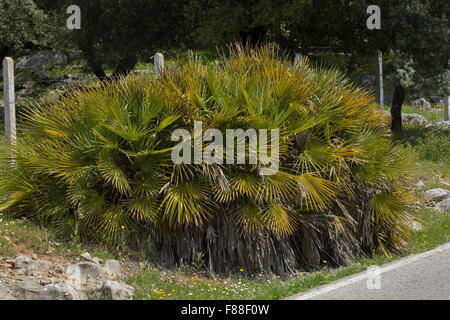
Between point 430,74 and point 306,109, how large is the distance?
28.1 ft

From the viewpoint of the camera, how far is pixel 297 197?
8.49m

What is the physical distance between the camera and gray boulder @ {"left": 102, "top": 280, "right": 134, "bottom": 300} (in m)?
6.66

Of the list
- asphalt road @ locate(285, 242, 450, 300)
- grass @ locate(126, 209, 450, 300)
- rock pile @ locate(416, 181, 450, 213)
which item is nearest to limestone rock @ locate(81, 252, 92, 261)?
grass @ locate(126, 209, 450, 300)

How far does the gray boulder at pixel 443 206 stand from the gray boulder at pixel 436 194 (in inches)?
6.3

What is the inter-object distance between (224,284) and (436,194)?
545cm

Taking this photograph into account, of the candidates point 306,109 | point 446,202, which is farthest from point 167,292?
point 446,202

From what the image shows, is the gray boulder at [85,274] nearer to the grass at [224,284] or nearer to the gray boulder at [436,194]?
the grass at [224,284]

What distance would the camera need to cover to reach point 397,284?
291 inches

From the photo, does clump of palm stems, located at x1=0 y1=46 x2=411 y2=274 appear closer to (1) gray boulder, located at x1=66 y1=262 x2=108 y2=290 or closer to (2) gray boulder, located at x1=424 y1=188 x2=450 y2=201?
(1) gray boulder, located at x1=66 y1=262 x2=108 y2=290

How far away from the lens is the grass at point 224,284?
7.21m

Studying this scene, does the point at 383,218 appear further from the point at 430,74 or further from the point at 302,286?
the point at 430,74

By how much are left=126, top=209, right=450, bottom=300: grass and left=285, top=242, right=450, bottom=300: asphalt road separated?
22 cm

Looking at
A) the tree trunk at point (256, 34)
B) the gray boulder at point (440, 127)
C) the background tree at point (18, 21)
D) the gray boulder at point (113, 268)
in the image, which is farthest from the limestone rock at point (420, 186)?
the background tree at point (18, 21)

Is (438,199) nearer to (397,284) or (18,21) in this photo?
(397,284)
